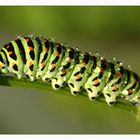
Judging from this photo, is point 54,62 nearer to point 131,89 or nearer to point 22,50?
point 22,50

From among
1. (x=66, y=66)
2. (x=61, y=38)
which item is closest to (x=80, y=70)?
(x=66, y=66)

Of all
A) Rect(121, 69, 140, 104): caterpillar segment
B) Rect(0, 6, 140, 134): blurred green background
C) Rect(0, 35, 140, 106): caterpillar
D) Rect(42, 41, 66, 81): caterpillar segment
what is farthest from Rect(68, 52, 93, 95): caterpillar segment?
Rect(0, 6, 140, 134): blurred green background

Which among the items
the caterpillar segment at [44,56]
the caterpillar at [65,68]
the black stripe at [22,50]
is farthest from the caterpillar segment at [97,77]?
the black stripe at [22,50]

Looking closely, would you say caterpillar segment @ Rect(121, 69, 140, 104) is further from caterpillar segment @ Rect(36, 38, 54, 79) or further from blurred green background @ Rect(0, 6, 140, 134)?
blurred green background @ Rect(0, 6, 140, 134)
